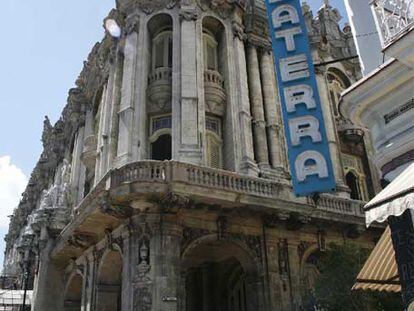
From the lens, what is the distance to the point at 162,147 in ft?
65.3

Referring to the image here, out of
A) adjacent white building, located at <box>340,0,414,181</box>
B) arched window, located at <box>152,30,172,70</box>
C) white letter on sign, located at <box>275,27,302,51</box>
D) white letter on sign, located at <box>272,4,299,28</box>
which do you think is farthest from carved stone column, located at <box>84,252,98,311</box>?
adjacent white building, located at <box>340,0,414,181</box>

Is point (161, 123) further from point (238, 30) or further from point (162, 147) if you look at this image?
point (238, 30)

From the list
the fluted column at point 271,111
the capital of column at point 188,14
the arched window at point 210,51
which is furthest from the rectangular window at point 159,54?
the fluted column at point 271,111

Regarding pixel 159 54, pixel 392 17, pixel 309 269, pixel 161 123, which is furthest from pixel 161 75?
pixel 392 17

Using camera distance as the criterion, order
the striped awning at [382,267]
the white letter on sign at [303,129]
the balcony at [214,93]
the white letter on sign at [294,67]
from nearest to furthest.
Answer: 1. the striped awning at [382,267]
2. the white letter on sign at [303,129]
3. the white letter on sign at [294,67]
4. the balcony at [214,93]

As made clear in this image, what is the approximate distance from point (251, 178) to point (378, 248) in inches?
324

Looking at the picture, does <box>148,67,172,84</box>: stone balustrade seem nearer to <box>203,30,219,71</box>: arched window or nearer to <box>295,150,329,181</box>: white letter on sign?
<box>203,30,219,71</box>: arched window

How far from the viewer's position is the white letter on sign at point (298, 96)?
41.7 ft

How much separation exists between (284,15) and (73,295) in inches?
667

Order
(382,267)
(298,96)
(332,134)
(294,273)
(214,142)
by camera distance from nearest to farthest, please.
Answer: (382,267)
(298,96)
(294,273)
(214,142)
(332,134)

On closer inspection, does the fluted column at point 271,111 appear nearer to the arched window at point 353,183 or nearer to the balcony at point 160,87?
the balcony at point 160,87

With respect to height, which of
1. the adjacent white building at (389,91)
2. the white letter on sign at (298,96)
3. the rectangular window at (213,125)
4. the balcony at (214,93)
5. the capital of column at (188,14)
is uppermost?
the capital of column at (188,14)

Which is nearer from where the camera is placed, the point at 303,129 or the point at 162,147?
the point at 303,129

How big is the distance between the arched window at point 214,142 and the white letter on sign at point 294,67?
6730 mm
